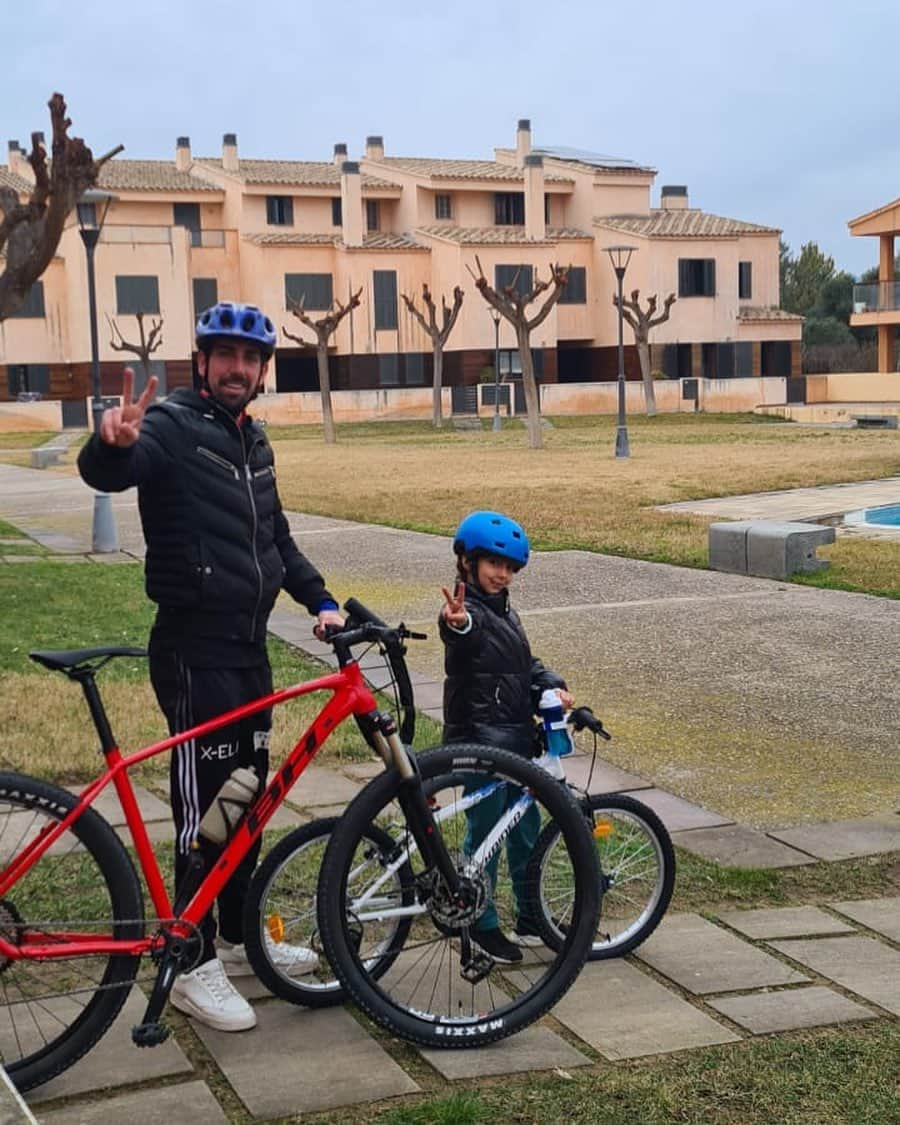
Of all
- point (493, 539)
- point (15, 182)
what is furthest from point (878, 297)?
point (493, 539)

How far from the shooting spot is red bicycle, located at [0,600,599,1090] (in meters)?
3.36

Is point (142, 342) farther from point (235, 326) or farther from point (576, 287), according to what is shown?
point (235, 326)

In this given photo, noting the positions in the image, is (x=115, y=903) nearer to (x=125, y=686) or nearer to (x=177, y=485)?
(x=177, y=485)

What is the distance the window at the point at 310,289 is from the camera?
5472cm

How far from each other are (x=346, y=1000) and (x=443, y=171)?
5701 centimetres

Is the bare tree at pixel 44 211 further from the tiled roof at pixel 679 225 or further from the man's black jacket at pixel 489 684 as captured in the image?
the tiled roof at pixel 679 225

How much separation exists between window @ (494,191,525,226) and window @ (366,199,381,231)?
4.72 meters

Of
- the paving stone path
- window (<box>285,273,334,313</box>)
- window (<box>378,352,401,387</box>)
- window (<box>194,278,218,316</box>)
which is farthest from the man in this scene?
window (<box>378,352,401,387</box>)

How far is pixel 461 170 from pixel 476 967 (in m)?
58.4

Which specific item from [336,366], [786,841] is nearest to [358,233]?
[336,366]

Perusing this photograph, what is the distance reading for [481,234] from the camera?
55.8 m

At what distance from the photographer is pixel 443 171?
58.4 metres

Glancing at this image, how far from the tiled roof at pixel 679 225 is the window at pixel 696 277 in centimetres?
98

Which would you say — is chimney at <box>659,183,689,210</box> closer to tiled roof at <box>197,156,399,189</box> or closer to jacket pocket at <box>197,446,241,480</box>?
tiled roof at <box>197,156,399,189</box>
